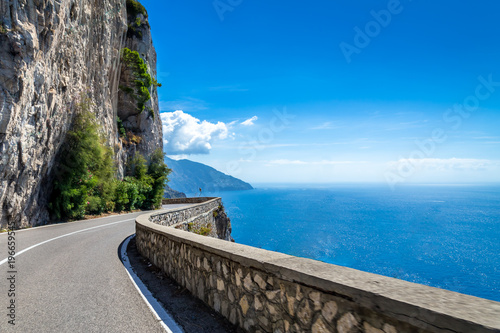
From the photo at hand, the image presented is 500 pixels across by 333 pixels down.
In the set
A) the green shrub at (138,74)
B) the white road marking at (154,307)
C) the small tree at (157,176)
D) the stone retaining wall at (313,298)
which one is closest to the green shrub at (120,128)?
the green shrub at (138,74)

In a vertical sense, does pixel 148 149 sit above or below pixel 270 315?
above

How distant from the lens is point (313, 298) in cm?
259

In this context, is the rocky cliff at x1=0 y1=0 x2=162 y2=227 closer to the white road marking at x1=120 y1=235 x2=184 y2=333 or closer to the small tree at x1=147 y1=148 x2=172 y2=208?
the small tree at x1=147 y1=148 x2=172 y2=208

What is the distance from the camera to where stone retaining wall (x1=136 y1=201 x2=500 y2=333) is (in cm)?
177

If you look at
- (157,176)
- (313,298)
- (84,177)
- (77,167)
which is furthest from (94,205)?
(313,298)

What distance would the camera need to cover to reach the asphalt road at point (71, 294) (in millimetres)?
3666

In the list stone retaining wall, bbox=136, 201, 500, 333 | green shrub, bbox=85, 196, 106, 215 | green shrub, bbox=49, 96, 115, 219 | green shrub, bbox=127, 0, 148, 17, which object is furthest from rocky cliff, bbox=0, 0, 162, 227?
stone retaining wall, bbox=136, 201, 500, 333

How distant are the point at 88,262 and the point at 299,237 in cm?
5927

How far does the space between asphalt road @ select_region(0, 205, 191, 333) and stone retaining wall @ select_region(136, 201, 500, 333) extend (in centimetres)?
97

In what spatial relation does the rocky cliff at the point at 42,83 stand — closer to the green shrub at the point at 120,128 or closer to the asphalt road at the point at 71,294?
the green shrub at the point at 120,128

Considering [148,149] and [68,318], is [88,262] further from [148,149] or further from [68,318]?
[148,149]

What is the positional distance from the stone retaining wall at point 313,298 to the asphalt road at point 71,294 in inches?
38.1

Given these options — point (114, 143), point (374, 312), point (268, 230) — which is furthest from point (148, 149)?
point (268, 230)

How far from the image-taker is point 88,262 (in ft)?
22.7
